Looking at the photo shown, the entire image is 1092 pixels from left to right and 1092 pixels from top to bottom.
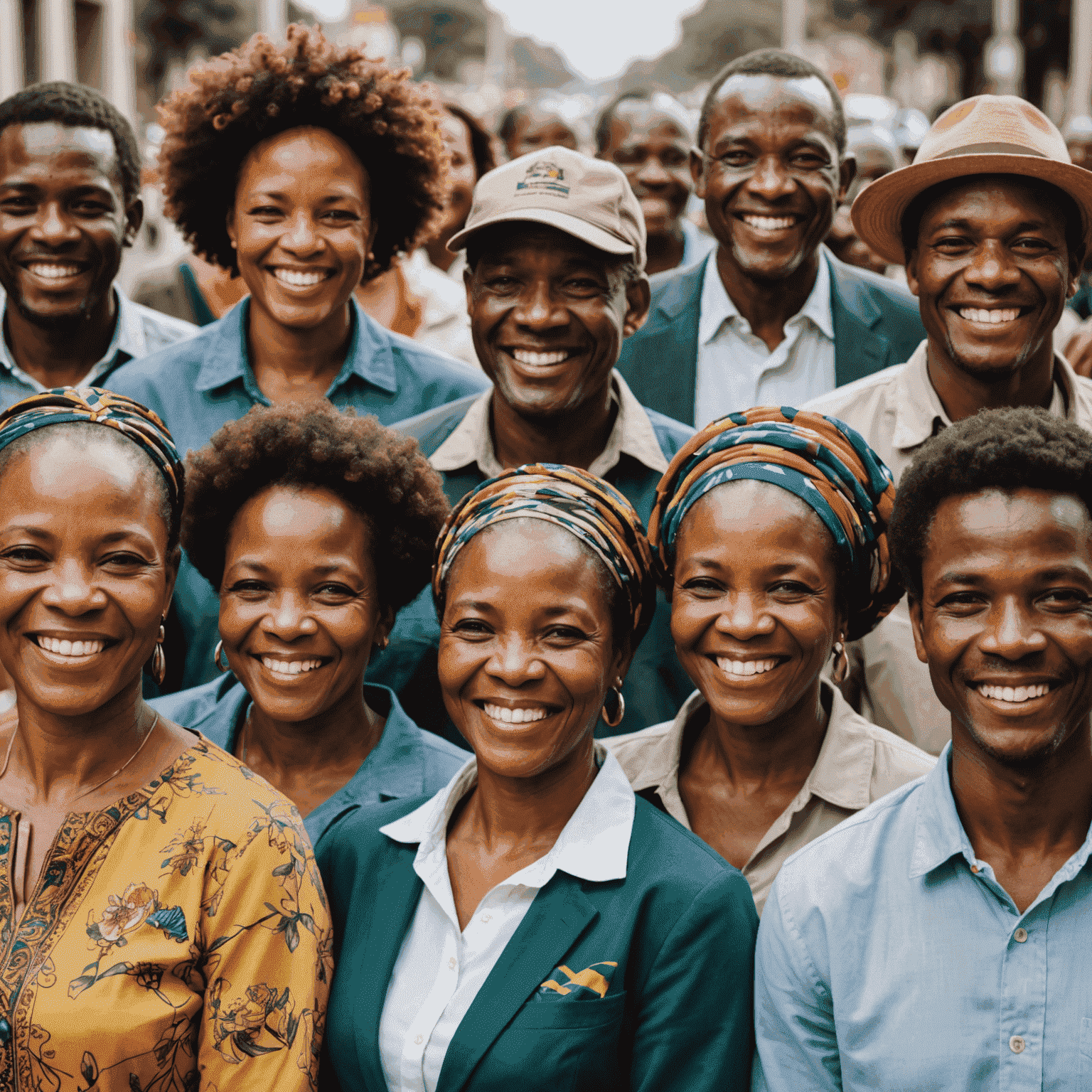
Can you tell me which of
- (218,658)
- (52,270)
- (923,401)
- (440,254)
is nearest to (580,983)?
(218,658)

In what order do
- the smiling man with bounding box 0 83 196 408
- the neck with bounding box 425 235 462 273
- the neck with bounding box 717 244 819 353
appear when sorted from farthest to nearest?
the neck with bounding box 425 235 462 273
the neck with bounding box 717 244 819 353
the smiling man with bounding box 0 83 196 408

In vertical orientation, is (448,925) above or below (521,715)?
below

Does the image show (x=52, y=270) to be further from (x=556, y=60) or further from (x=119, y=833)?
(x=556, y=60)

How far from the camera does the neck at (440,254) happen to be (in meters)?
8.98

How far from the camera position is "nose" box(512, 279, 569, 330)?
14.7 feet

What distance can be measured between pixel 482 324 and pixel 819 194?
61.8 inches

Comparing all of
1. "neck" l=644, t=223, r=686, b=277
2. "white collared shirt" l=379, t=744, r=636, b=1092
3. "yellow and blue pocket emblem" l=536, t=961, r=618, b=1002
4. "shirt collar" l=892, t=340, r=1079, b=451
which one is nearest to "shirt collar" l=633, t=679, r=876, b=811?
"white collared shirt" l=379, t=744, r=636, b=1092

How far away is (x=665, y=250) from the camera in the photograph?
762 cm

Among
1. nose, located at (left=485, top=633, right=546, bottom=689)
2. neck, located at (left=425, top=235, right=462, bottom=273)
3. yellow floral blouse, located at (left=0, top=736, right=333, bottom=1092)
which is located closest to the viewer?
yellow floral blouse, located at (left=0, top=736, right=333, bottom=1092)

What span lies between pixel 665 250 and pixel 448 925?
505 centimetres

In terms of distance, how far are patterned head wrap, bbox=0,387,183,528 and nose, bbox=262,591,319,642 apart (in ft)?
1.56

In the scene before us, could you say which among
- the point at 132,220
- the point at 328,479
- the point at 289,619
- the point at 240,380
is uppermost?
the point at 132,220

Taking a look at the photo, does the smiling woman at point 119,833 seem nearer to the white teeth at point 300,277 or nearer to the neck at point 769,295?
the white teeth at point 300,277

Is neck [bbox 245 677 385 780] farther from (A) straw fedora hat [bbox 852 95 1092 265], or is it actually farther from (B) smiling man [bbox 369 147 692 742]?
(A) straw fedora hat [bbox 852 95 1092 265]
